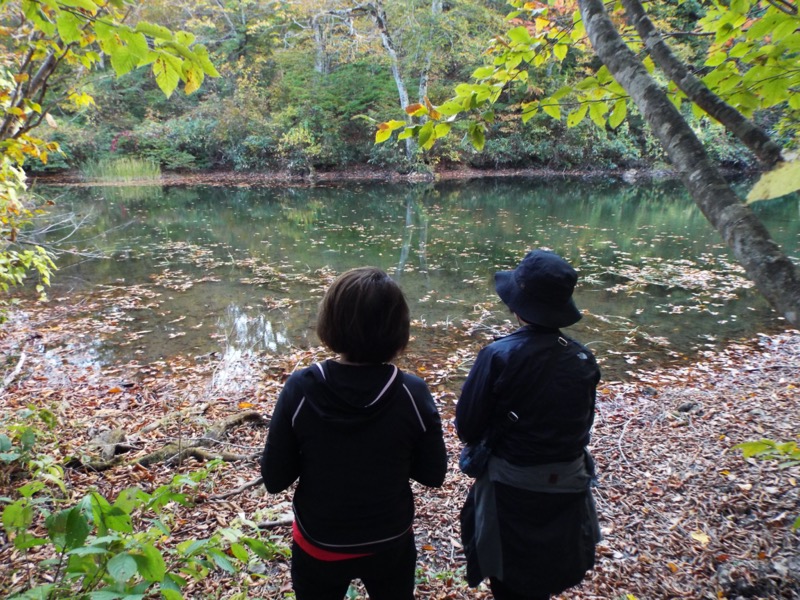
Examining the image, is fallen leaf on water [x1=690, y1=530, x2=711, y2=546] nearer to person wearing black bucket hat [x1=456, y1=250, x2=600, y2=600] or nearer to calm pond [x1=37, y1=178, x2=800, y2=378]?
person wearing black bucket hat [x1=456, y1=250, x2=600, y2=600]

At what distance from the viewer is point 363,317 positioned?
4.74 ft

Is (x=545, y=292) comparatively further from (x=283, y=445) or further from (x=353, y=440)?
(x=283, y=445)

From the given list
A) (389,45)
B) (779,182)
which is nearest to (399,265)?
(779,182)

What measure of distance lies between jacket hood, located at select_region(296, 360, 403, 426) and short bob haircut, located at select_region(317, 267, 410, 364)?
0.07 metres

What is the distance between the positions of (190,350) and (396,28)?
23706 mm

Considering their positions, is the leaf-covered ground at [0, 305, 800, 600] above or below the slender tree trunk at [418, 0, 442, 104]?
below

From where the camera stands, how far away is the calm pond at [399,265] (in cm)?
665

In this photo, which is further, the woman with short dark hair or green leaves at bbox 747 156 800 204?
the woman with short dark hair

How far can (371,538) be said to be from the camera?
152 cm

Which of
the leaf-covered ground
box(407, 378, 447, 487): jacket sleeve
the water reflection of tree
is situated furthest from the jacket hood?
the water reflection of tree

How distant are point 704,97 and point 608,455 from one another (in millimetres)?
2949

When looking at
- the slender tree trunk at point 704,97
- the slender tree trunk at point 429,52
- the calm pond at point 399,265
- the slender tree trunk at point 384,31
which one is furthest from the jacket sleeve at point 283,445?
the slender tree trunk at point 429,52

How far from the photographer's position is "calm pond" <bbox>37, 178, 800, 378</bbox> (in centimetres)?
665

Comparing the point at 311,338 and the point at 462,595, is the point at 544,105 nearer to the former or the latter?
the point at 462,595
